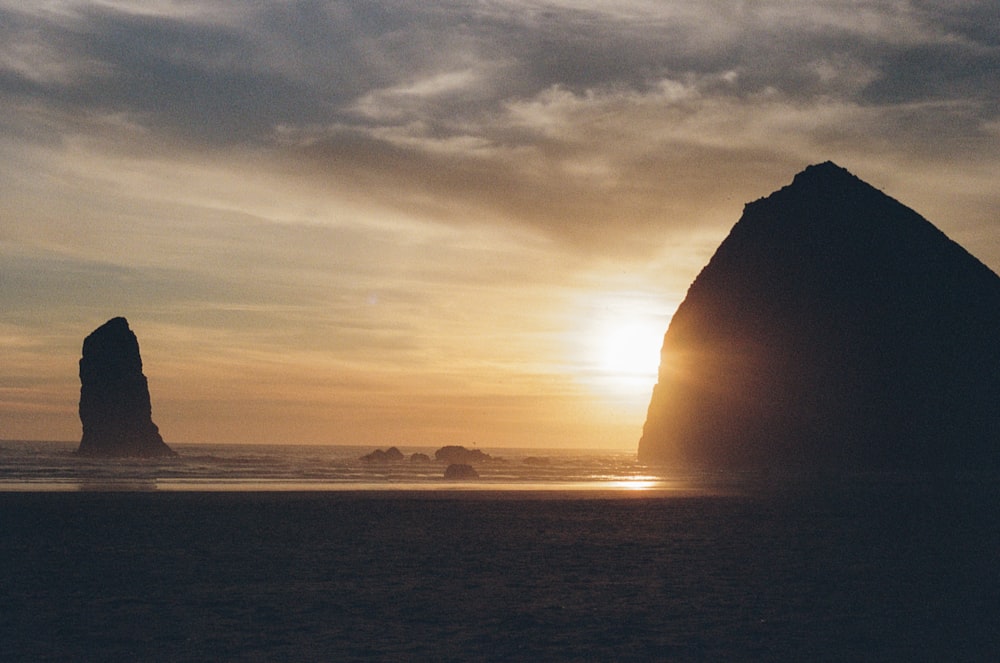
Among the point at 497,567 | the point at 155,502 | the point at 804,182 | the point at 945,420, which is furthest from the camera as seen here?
the point at 804,182

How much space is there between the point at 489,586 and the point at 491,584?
25 centimetres

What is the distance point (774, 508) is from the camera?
3934 centimetres

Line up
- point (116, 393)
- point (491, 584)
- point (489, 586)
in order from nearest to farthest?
A: 1. point (489, 586)
2. point (491, 584)
3. point (116, 393)

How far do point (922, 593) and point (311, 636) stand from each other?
38.9 ft

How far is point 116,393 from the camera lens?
158 m

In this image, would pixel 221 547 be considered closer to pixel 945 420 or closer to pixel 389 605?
pixel 389 605

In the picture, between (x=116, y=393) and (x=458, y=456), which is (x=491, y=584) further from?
(x=116, y=393)

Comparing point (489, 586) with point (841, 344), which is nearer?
point (489, 586)

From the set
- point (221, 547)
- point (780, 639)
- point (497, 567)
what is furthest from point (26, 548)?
point (780, 639)

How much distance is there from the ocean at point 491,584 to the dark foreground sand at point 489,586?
0.07m

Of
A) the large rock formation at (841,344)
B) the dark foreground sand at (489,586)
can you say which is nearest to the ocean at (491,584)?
the dark foreground sand at (489,586)

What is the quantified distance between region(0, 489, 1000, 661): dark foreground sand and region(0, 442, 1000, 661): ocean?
0.23 feet

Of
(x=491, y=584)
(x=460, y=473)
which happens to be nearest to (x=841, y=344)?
(x=460, y=473)

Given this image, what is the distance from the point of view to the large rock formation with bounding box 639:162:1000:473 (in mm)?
112062
